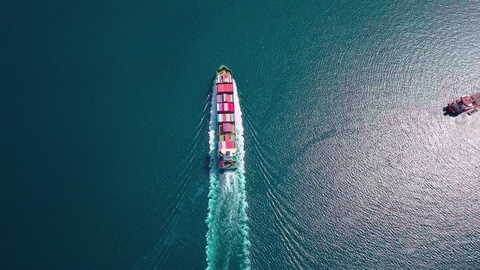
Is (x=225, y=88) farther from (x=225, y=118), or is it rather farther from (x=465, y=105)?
(x=465, y=105)

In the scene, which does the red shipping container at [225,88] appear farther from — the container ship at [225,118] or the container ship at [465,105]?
the container ship at [465,105]

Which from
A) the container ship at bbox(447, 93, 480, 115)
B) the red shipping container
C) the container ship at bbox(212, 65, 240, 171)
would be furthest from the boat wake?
the container ship at bbox(447, 93, 480, 115)

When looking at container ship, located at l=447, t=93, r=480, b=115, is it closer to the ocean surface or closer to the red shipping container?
the ocean surface

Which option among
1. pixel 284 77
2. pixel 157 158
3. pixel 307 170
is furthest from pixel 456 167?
pixel 157 158

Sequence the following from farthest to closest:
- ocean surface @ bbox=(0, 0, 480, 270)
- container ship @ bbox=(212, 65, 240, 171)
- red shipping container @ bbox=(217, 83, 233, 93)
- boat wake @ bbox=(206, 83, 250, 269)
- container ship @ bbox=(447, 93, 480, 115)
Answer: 1. red shipping container @ bbox=(217, 83, 233, 93)
2. container ship @ bbox=(447, 93, 480, 115)
3. container ship @ bbox=(212, 65, 240, 171)
4. ocean surface @ bbox=(0, 0, 480, 270)
5. boat wake @ bbox=(206, 83, 250, 269)

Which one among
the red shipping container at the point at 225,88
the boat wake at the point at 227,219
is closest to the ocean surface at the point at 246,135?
the boat wake at the point at 227,219

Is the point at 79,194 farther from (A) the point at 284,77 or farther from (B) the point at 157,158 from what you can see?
(A) the point at 284,77
